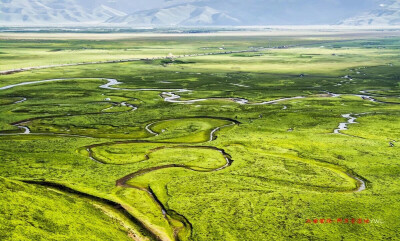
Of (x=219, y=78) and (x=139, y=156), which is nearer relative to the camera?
(x=139, y=156)

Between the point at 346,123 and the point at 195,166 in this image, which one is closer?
the point at 195,166

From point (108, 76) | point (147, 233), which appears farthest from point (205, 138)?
point (108, 76)

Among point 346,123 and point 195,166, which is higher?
point 195,166

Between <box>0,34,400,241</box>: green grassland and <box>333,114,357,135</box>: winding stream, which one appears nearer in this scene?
<box>0,34,400,241</box>: green grassland

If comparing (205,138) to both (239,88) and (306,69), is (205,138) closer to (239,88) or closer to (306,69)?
(239,88)

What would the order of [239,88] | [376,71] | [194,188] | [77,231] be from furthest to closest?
1. [376,71]
2. [239,88]
3. [194,188]
4. [77,231]

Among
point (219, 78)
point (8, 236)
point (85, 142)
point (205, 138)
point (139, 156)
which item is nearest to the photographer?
point (8, 236)

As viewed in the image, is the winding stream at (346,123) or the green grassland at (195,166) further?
the winding stream at (346,123)
